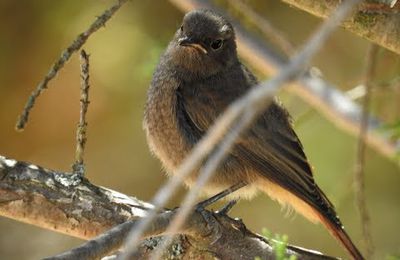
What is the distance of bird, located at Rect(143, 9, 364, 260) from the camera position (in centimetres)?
544

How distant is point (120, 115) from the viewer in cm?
884

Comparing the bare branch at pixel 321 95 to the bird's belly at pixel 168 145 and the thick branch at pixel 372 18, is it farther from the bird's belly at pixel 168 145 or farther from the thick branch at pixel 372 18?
the thick branch at pixel 372 18

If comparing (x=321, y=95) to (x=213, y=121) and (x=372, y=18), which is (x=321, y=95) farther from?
(x=372, y=18)

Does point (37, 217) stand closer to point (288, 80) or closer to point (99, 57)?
point (288, 80)

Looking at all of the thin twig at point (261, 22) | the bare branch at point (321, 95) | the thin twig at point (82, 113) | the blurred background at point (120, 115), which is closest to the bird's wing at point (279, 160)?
the thin twig at point (261, 22)

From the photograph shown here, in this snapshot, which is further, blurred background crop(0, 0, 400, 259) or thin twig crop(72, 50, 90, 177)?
blurred background crop(0, 0, 400, 259)

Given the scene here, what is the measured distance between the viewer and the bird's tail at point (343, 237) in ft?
16.9

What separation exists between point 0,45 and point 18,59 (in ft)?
0.91

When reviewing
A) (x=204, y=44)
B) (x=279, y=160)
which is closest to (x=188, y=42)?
(x=204, y=44)

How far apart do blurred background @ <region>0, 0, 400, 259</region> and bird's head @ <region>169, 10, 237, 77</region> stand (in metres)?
1.93

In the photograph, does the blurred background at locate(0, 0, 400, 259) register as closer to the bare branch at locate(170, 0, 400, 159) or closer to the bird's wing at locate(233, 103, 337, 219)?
the bare branch at locate(170, 0, 400, 159)

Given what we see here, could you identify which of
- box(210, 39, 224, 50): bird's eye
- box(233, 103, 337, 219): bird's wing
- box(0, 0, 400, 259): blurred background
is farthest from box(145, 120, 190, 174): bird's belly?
box(0, 0, 400, 259): blurred background

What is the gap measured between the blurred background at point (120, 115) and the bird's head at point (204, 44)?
193 cm

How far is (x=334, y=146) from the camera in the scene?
27.6 ft
